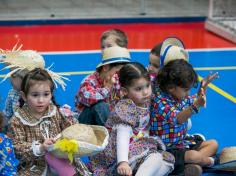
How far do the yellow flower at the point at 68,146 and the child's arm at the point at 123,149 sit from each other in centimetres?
37

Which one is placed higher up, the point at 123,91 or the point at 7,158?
the point at 123,91

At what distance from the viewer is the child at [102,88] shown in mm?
4211

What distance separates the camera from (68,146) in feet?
10.7

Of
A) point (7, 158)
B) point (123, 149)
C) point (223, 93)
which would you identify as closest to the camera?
point (7, 158)

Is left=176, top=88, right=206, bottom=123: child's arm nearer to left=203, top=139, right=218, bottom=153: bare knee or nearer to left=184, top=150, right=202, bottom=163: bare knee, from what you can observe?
left=184, top=150, right=202, bottom=163: bare knee

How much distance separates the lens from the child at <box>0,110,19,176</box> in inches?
124

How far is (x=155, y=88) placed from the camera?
3951 mm

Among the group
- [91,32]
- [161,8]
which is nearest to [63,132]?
[91,32]

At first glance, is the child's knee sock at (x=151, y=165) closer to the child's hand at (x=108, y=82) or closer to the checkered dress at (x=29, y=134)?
the checkered dress at (x=29, y=134)

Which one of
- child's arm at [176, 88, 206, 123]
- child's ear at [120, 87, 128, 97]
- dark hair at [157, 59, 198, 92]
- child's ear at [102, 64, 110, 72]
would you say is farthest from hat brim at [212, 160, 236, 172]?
child's ear at [102, 64, 110, 72]

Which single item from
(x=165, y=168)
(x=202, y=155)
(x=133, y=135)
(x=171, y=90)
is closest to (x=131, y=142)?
(x=133, y=135)

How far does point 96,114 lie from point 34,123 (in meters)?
0.84

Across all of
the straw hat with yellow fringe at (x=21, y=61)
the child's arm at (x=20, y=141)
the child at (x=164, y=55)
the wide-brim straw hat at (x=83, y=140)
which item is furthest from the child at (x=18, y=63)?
the child at (x=164, y=55)

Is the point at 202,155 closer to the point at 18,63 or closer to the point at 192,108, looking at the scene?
the point at 192,108
